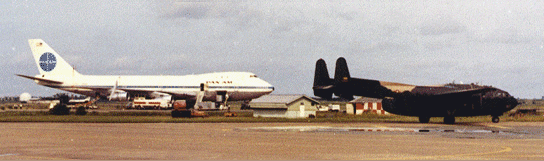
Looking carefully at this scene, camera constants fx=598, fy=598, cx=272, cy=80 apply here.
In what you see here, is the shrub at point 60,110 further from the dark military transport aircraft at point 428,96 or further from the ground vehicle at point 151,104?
the dark military transport aircraft at point 428,96

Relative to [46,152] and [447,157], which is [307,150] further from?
[46,152]

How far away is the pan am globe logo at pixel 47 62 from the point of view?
97.2 metres

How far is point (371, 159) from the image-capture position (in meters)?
17.4

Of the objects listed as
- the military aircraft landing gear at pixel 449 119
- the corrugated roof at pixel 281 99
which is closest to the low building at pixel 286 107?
the corrugated roof at pixel 281 99

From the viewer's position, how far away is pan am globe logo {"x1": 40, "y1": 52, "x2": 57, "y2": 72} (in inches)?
3829

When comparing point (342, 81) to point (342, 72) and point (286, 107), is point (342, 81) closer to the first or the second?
point (342, 72)

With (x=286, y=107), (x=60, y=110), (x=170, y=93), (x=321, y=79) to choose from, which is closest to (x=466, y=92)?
(x=321, y=79)

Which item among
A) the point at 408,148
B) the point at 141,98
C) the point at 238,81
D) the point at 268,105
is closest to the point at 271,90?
the point at 238,81

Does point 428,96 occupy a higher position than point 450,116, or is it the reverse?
point 428,96

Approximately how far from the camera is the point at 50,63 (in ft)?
319

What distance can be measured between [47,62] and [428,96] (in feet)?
234

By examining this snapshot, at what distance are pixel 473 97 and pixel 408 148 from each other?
2545 centimetres

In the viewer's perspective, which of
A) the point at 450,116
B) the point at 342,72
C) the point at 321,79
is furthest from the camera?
the point at 321,79

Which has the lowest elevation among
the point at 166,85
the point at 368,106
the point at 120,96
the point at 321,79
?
the point at 368,106
